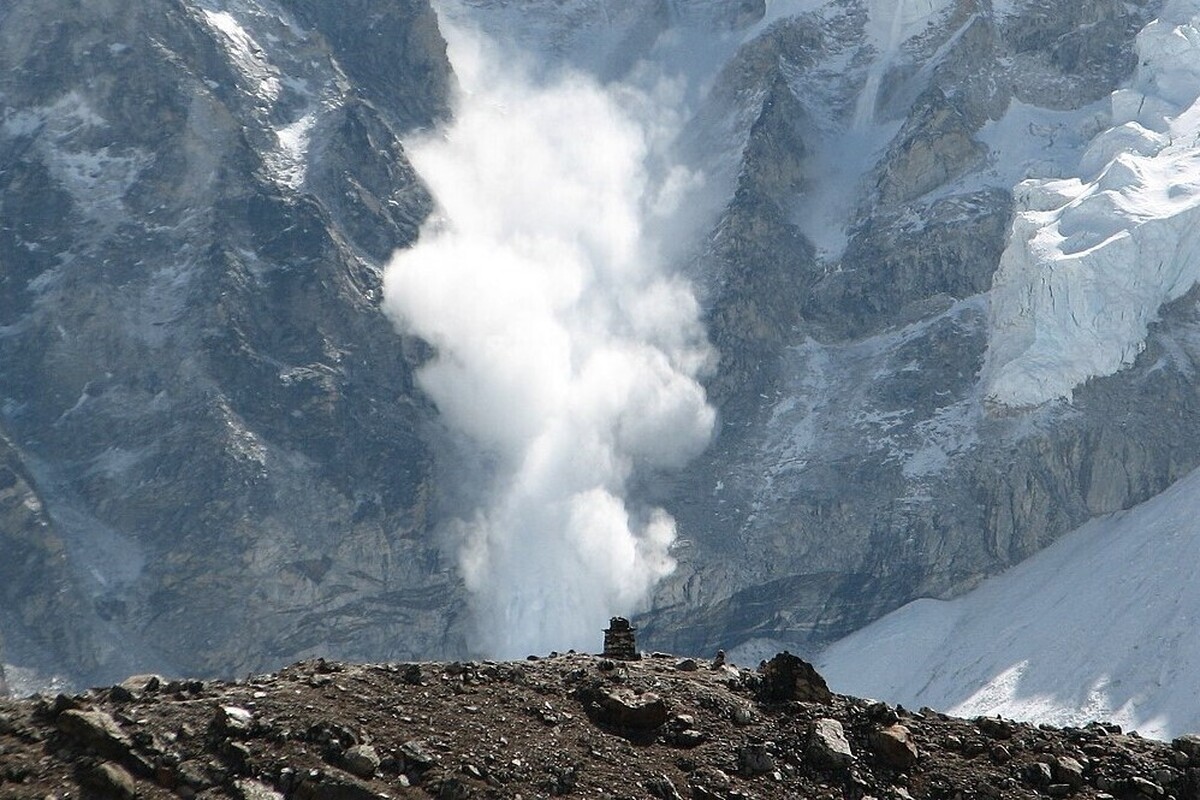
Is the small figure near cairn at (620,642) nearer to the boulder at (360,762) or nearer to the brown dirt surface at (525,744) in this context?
the brown dirt surface at (525,744)

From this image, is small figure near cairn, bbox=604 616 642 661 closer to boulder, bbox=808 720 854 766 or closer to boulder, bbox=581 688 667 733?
boulder, bbox=581 688 667 733

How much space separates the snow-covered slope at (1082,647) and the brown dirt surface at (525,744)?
11974cm

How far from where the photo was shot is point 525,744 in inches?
1518

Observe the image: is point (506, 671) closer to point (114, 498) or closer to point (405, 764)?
point (405, 764)

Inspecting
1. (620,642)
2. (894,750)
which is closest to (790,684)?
(894,750)

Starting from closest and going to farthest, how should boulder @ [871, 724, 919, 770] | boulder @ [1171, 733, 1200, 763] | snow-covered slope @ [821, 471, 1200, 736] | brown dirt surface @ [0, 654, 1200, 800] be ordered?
1. brown dirt surface @ [0, 654, 1200, 800]
2. boulder @ [871, 724, 919, 770]
3. boulder @ [1171, 733, 1200, 763]
4. snow-covered slope @ [821, 471, 1200, 736]

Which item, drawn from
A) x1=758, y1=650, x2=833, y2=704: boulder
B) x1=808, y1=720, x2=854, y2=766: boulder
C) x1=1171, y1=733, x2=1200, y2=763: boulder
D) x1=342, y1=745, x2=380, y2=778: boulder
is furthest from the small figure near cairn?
x1=1171, y1=733, x2=1200, y2=763: boulder

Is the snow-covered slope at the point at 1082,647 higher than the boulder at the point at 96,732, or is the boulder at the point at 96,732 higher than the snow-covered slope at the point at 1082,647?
the snow-covered slope at the point at 1082,647

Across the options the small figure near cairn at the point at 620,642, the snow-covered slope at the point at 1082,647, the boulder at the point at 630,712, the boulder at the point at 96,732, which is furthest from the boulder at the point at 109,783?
the snow-covered slope at the point at 1082,647

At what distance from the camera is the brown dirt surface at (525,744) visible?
35531mm

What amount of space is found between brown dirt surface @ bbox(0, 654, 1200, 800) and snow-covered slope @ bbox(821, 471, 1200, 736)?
393 feet

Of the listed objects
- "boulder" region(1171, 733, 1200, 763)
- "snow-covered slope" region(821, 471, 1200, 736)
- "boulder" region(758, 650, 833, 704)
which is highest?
"snow-covered slope" region(821, 471, 1200, 736)

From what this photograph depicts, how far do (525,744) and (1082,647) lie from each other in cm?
14252

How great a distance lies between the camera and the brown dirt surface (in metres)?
35.5
